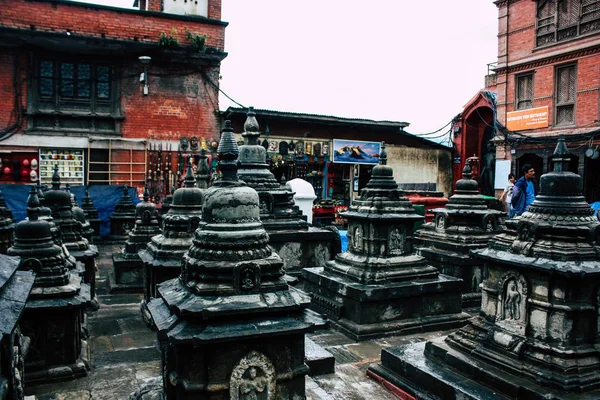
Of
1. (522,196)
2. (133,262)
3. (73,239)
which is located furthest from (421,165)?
(73,239)

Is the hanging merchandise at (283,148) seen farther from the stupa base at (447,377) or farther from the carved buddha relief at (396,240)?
the stupa base at (447,377)

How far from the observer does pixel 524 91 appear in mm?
22844

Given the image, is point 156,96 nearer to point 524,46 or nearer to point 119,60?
point 119,60

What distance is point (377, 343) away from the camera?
329 inches

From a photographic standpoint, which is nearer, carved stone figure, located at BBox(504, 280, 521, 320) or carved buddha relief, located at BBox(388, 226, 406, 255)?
carved stone figure, located at BBox(504, 280, 521, 320)

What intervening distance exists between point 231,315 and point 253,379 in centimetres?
57

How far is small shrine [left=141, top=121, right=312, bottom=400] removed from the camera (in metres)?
4.11

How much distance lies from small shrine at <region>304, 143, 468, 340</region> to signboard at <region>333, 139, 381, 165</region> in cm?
1400

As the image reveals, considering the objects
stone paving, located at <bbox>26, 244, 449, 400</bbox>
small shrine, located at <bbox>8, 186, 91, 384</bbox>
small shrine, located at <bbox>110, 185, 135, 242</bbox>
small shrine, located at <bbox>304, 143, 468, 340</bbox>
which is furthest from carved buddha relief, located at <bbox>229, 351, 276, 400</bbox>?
small shrine, located at <bbox>110, 185, 135, 242</bbox>

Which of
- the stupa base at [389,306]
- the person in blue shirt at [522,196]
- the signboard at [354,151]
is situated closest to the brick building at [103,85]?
the signboard at [354,151]

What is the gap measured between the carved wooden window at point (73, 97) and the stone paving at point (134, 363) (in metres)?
11.5

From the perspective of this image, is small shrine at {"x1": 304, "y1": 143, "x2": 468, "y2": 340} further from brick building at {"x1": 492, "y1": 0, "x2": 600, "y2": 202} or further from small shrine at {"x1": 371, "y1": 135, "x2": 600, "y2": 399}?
brick building at {"x1": 492, "y1": 0, "x2": 600, "y2": 202}

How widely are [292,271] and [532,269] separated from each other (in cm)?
657

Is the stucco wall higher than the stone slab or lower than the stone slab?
higher
